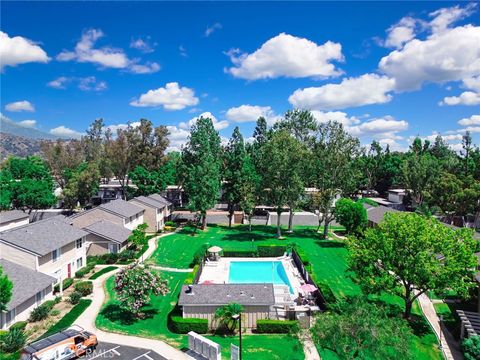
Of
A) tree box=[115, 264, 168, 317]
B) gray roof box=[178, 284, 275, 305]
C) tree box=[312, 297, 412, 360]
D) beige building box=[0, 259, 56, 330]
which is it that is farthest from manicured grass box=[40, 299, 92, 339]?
tree box=[312, 297, 412, 360]

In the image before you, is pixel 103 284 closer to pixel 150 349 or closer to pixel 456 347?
pixel 150 349

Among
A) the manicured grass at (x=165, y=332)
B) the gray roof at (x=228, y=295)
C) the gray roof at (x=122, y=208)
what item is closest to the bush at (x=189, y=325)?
the manicured grass at (x=165, y=332)

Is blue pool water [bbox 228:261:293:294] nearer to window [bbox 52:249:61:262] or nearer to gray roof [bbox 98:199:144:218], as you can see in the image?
gray roof [bbox 98:199:144:218]

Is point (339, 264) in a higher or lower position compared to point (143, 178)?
lower

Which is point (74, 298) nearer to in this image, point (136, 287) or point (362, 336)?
point (136, 287)

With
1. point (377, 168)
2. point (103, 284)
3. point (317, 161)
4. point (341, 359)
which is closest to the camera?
point (341, 359)

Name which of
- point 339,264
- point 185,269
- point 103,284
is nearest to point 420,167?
point 339,264

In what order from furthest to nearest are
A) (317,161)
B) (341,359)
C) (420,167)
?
(420,167) → (317,161) → (341,359)

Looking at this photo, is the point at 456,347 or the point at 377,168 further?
the point at 377,168

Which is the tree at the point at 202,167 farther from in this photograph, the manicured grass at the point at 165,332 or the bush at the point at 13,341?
the bush at the point at 13,341
